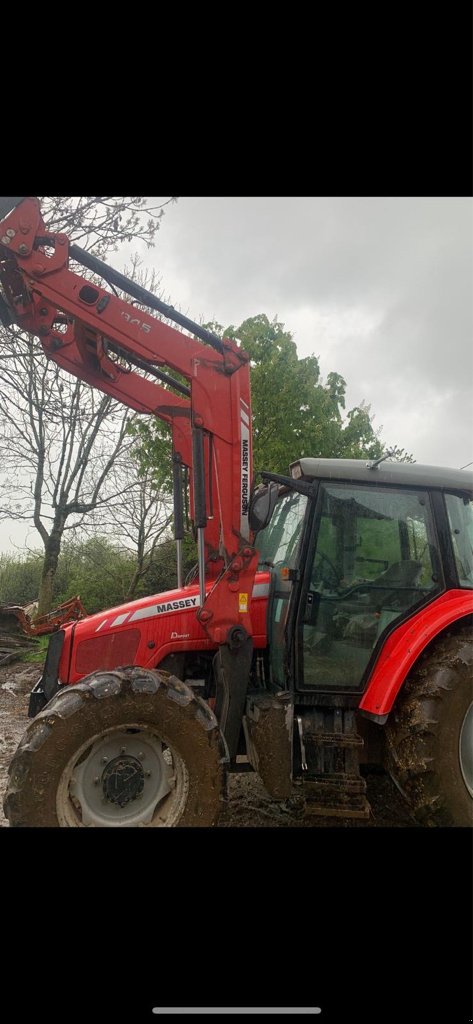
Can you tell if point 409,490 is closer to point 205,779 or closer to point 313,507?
point 313,507

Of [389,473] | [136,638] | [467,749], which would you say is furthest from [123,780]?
[389,473]

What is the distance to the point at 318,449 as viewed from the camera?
9.80 m

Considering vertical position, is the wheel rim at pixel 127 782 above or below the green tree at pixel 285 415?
below

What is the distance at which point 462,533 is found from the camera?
11.8 ft

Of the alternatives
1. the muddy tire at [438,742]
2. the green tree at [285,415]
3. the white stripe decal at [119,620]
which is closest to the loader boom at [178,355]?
the white stripe decal at [119,620]

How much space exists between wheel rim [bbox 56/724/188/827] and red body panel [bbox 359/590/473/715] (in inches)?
45.0

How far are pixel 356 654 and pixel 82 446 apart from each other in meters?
8.43

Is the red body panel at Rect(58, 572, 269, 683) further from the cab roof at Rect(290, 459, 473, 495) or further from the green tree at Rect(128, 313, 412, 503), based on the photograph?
the green tree at Rect(128, 313, 412, 503)

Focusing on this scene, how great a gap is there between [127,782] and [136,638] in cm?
84

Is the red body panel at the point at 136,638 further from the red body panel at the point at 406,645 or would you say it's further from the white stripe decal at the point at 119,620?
the red body panel at the point at 406,645

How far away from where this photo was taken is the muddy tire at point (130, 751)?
274 centimetres

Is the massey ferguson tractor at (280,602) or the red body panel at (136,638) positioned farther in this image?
the red body panel at (136,638)

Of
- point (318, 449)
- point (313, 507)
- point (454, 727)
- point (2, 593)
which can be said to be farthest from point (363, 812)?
point (2, 593)

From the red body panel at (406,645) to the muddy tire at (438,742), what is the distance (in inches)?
5.4
